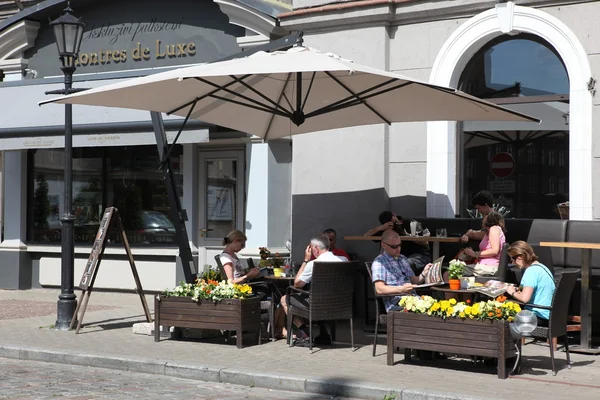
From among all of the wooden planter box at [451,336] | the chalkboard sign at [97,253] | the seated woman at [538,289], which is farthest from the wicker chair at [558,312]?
the chalkboard sign at [97,253]

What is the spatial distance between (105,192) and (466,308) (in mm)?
9677

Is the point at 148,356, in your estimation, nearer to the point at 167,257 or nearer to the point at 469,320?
the point at 469,320

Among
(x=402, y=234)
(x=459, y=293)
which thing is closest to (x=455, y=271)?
(x=459, y=293)

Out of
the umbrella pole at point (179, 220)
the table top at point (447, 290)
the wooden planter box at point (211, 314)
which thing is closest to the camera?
the table top at point (447, 290)

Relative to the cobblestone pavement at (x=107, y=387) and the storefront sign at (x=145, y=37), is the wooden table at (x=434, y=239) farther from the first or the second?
the storefront sign at (x=145, y=37)

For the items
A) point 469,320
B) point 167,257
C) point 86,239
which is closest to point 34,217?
point 86,239

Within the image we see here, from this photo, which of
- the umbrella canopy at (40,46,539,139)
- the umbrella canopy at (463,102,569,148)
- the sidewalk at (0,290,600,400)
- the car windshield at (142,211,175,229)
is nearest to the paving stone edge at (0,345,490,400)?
the sidewalk at (0,290,600,400)

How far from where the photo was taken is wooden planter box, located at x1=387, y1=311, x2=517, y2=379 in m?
8.04

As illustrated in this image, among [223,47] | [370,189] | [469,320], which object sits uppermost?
[223,47]

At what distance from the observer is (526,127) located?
1202cm

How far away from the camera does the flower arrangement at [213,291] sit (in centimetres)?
983

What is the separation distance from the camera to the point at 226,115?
37.6 feet

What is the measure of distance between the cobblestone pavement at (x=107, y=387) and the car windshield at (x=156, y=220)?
21.9ft

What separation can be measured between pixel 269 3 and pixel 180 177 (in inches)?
130
